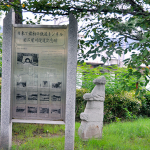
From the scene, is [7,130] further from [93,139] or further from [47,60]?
[93,139]

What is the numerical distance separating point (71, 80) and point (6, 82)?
3.93 ft

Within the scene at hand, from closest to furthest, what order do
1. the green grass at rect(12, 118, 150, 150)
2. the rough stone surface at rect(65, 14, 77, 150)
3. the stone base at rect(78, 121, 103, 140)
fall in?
the rough stone surface at rect(65, 14, 77, 150) < the green grass at rect(12, 118, 150, 150) < the stone base at rect(78, 121, 103, 140)

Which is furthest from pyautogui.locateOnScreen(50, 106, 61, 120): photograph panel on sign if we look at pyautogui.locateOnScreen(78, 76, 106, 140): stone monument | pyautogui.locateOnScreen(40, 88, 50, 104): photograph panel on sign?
pyautogui.locateOnScreen(78, 76, 106, 140): stone monument

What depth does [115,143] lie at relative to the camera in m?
3.99

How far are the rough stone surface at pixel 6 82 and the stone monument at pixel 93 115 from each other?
1825 millimetres

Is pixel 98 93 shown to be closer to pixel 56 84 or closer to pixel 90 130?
pixel 90 130

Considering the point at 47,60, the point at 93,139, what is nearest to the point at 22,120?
the point at 47,60

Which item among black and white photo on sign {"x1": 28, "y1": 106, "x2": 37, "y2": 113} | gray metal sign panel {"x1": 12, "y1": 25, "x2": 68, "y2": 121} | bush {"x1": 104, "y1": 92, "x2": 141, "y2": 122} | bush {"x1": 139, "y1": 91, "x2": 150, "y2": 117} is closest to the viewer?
gray metal sign panel {"x1": 12, "y1": 25, "x2": 68, "y2": 121}

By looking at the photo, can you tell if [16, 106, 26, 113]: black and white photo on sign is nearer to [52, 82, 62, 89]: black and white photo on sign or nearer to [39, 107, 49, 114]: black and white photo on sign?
[39, 107, 49, 114]: black and white photo on sign

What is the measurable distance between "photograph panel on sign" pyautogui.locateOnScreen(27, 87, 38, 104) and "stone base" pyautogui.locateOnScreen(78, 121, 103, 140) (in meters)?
1.62

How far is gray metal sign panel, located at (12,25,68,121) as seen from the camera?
328cm

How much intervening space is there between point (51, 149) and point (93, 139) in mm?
1111

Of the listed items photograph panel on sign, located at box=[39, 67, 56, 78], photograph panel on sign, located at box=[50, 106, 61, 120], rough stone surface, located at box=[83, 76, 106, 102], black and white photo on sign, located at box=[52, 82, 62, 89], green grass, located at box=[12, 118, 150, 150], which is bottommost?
green grass, located at box=[12, 118, 150, 150]

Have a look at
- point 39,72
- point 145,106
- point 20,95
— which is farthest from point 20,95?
point 145,106
